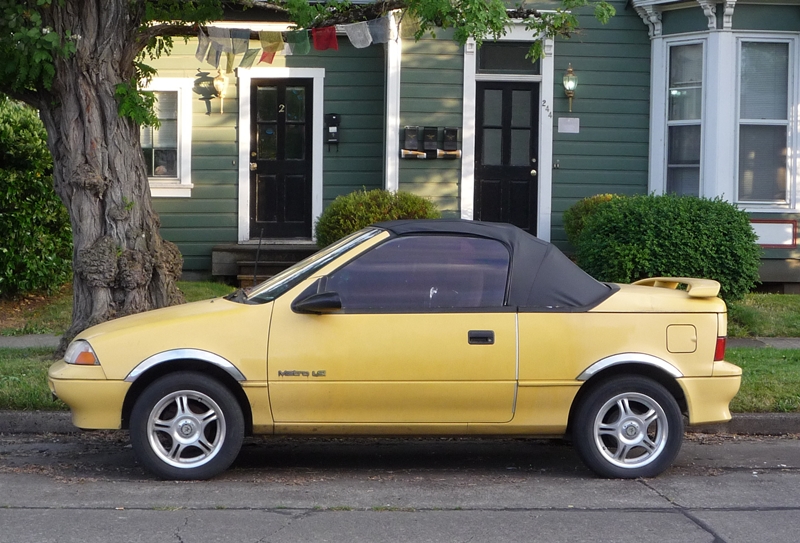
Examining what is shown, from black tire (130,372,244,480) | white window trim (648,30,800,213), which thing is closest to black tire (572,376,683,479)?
black tire (130,372,244,480)

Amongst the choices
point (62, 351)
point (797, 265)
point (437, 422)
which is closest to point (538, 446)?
point (437, 422)

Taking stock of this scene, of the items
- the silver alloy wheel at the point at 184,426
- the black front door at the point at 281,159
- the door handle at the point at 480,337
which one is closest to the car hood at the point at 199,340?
the silver alloy wheel at the point at 184,426

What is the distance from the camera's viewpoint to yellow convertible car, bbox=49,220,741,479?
5.97 m

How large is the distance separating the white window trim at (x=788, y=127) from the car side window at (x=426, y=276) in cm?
841

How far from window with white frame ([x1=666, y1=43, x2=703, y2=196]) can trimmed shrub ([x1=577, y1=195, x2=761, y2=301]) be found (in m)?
3.04

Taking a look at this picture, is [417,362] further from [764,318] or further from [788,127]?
[788,127]

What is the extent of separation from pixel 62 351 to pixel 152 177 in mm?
5610

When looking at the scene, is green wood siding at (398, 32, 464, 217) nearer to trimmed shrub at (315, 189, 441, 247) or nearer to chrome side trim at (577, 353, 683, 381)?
trimmed shrub at (315, 189, 441, 247)

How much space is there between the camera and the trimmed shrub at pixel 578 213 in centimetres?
1329

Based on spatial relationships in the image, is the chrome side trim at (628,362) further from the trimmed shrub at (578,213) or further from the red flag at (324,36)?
the trimmed shrub at (578,213)

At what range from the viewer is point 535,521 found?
530cm

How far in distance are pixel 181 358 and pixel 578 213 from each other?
28.0 ft

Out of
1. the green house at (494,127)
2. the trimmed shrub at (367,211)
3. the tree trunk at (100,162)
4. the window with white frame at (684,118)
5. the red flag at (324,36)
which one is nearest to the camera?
the tree trunk at (100,162)

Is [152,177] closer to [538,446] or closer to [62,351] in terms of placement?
[62,351]
